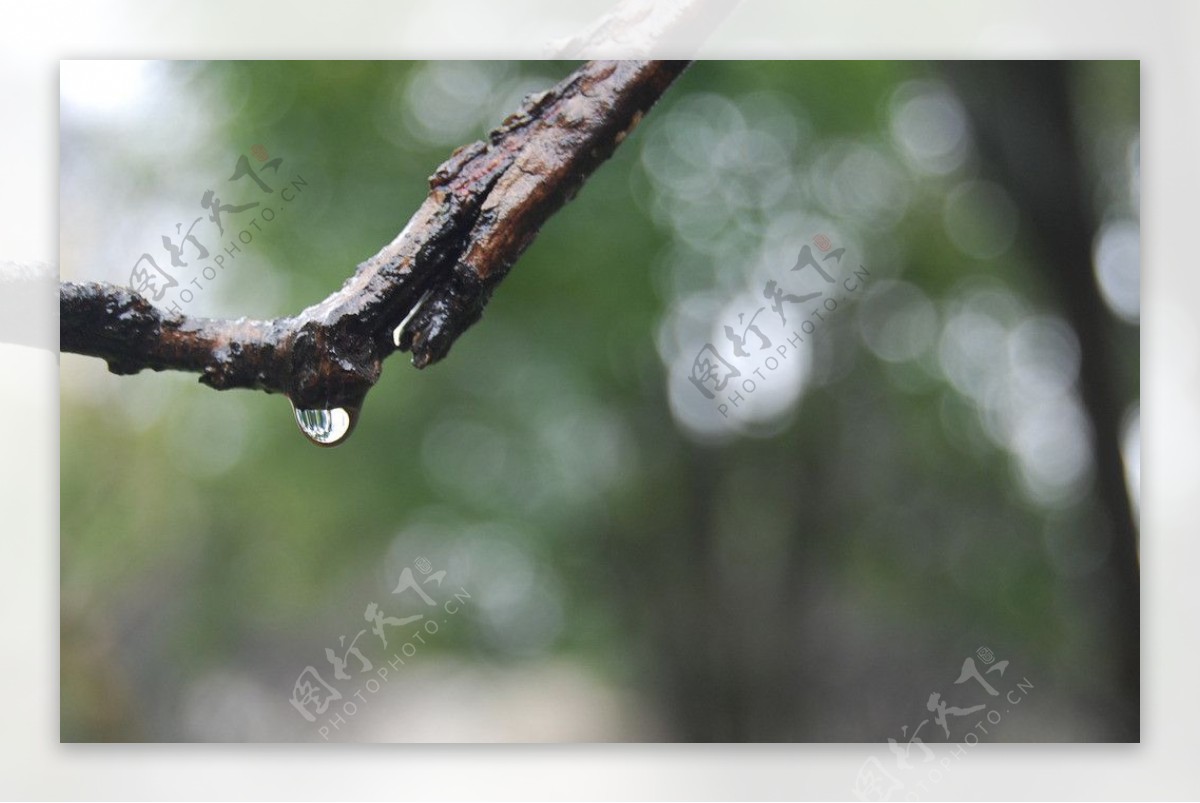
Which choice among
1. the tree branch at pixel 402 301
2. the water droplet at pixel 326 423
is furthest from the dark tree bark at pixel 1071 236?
the water droplet at pixel 326 423

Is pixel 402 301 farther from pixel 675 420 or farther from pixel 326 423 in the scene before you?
pixel 675 420

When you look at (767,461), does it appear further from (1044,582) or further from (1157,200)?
(1157,200)

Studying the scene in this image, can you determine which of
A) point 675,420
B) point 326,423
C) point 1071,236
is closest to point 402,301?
point 326,423

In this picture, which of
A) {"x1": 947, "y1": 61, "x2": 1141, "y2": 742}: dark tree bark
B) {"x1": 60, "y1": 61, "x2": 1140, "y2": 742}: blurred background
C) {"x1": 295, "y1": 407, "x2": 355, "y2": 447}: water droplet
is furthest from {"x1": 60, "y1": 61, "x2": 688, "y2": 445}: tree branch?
{"x1": 947, "y1": 61, "x2": 1141, "y2": 742}: dark tree bark

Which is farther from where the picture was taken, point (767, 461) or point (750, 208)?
point (767, 461)

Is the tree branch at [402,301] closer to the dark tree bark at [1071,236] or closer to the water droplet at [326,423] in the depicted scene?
the water droplet at [326,423]

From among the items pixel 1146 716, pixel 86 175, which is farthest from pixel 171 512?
pixel 1146 716
